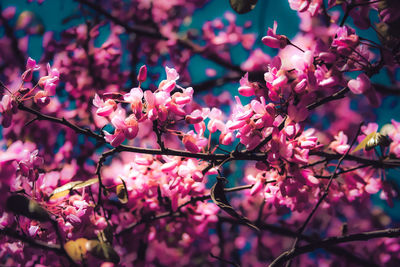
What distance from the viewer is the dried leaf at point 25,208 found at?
676 millimetres

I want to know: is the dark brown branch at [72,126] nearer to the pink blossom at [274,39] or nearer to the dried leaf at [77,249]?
the dried leaf at [77,249]

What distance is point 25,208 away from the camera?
2.24ft

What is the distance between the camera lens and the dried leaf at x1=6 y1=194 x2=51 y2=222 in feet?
2.22

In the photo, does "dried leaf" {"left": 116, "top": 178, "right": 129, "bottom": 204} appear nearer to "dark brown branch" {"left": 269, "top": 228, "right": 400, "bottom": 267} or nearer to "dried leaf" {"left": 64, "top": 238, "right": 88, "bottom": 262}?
"dried leaf" {"left": 64, "top": 238, "right": 88, "bottom": 262}

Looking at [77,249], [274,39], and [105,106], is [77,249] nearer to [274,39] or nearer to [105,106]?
[105,106]

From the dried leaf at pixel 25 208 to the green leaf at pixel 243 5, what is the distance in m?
0.79

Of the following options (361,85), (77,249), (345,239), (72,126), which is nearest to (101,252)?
(77,249)

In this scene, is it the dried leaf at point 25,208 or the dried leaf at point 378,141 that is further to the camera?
the dried leaf at point 378,141

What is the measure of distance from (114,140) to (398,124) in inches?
43.6

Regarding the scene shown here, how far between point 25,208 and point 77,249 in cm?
25

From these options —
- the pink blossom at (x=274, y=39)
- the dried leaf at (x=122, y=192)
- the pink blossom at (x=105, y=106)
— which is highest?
the pink blossom at (x=274, y=39)

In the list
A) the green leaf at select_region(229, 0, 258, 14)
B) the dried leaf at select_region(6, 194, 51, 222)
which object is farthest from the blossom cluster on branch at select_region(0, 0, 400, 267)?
the green leaf at select_region(229, 0, 258, 14)

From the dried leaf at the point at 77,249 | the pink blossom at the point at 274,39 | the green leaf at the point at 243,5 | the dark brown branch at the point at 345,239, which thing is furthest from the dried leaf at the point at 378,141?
the dried leaf at the point at 77,249

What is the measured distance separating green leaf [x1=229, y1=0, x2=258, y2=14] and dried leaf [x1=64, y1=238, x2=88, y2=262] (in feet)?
2.81
